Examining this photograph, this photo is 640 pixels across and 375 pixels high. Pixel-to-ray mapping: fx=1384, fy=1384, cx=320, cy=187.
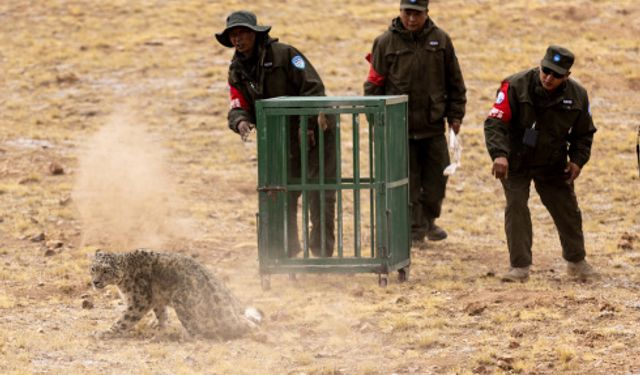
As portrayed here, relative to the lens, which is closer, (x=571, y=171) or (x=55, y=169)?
(x=571, y=171)

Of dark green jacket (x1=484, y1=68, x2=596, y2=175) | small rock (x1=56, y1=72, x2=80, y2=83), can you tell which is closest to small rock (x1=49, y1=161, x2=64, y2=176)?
small rock (x1=56, y1=72, x2=80, y2=83)

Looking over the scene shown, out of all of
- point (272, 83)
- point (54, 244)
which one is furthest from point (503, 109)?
point (54, 244)

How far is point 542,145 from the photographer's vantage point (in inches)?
408

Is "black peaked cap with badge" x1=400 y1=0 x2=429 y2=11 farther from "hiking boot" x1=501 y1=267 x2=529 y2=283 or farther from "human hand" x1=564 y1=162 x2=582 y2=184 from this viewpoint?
"hiking boot" x1=501 y1=267 x2=529 y2=283

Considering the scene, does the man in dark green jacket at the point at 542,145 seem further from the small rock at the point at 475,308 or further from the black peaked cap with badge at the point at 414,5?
the black peaked cap with badge at the point at 414,5

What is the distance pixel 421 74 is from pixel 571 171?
1884 millimetres

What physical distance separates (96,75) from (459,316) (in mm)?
13712

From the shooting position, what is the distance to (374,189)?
10.2 m

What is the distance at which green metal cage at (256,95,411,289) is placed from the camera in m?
9.99

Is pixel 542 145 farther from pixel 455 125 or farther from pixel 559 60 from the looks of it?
pixel 455 125

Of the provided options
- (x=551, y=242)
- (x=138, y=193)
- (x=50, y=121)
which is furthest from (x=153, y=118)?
(x=551, y=242)

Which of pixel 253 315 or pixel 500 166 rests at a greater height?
pixel 500 166

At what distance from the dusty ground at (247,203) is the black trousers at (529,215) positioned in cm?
26

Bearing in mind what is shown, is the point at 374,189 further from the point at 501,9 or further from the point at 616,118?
the point at 501,9
